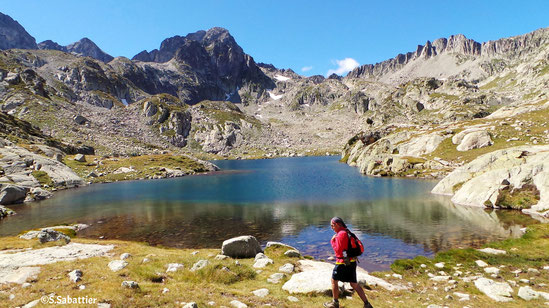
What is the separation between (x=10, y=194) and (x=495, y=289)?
91031 millimetres

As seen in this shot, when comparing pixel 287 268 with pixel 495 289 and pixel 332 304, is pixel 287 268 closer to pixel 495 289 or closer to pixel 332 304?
pixel 332 304

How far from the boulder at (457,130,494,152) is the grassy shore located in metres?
87.9

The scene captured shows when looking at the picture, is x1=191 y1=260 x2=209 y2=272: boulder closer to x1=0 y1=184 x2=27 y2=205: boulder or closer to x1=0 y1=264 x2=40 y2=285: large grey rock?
x1=0 y1=264 x2=40 y2=285: large grey rock

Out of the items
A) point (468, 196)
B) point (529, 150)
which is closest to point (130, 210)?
point (468, 196)

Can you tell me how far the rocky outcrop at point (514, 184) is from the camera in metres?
40.5

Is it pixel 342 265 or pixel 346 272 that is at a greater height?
pixel 342 265

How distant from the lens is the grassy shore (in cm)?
1320

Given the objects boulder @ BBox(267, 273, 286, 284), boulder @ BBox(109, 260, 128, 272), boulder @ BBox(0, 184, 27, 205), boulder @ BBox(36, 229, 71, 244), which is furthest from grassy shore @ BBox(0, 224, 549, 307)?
boulder @ BBox(0, 184, 27, 205)

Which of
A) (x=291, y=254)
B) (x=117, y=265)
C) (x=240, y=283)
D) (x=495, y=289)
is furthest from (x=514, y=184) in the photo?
(x=117, y=265)

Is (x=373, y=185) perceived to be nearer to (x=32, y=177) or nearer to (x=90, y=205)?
(x=90, y=205)

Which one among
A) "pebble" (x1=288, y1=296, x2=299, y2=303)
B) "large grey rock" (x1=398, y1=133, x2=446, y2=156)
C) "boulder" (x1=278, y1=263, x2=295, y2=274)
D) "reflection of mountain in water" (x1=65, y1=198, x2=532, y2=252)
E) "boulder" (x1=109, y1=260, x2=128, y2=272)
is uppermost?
"large grey rock" (x1=398, y1=133, x2=446, y2=156)

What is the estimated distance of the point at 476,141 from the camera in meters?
97.6

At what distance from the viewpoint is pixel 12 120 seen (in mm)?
142000

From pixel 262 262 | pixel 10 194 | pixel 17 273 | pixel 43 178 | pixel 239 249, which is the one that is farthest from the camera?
pixel 43 178
